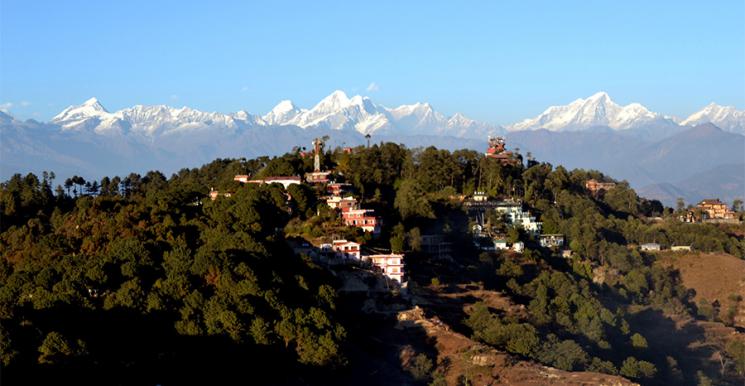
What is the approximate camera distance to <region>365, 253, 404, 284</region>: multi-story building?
114 ft

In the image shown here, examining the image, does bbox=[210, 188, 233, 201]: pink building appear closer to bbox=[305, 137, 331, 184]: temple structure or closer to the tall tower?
bbox=[305, 137, 331, 184]: temple structure

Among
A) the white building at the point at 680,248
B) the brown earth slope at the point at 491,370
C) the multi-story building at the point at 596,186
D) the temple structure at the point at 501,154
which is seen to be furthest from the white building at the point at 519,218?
the brown earth slope at the point at 491,370

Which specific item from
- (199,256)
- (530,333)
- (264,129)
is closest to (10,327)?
(199,256)

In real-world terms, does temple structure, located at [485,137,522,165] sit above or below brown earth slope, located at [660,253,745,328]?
above

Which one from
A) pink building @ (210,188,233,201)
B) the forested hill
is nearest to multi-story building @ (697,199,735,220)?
the forested hill

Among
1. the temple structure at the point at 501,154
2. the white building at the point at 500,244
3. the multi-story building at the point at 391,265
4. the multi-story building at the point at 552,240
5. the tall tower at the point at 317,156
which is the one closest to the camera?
the multi-story building at the point at 391,265

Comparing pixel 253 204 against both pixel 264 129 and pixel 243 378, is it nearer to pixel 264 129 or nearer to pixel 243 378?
pixel 243 378

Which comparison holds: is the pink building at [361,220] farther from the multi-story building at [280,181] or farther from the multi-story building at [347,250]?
the multi-story building at [280,181]

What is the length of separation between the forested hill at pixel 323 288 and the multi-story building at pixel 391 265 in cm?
54

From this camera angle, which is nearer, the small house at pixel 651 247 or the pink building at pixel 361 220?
the pink building at pixel 361 220

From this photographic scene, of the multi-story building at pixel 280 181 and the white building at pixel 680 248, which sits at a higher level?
the multi-story building at pixel 280 181

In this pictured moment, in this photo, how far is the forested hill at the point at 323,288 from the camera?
2683cm

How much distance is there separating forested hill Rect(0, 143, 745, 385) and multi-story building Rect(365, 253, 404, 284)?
1.78 feet

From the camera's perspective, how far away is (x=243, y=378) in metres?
26.6
